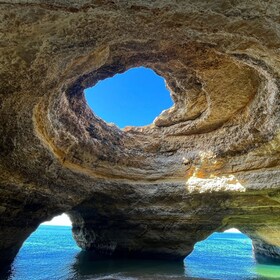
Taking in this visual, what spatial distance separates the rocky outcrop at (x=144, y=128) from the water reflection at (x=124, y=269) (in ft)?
3.66

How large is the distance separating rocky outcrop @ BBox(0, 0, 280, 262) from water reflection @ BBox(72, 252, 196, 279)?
111 centimetres

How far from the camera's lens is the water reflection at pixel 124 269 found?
921 cm

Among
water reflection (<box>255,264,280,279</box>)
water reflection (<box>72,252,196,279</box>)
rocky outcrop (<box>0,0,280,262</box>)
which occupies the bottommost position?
water reflection (<box>255,264,280,279</box>)

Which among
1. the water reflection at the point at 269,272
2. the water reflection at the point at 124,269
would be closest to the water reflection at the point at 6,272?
the water reflection at the point at 124,269

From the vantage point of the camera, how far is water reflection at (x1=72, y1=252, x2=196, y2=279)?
30.2 ft

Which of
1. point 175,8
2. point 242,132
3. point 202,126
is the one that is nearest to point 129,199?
point 202,126

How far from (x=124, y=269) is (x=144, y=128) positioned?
5791 mm

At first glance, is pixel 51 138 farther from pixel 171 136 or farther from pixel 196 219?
pixel 196 219

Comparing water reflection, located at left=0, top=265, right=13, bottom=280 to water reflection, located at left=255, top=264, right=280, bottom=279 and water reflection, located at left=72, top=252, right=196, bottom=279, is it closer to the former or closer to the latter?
water reflection, located at left=72, top=252, right=196, bottom=279

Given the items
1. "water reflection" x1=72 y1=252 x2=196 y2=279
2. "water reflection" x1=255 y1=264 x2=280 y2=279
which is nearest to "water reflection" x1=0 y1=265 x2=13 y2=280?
"water reflection" x1=72 y1=252 x2=196 y2=279

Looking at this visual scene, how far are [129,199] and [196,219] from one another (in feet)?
9.50

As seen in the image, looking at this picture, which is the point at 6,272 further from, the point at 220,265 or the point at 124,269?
the point at 220,265

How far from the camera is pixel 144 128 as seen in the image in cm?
1246

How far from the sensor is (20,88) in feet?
19.4
